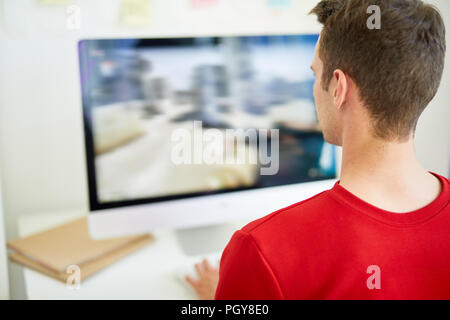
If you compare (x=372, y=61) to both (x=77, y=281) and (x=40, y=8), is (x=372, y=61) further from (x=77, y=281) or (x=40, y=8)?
(x=40, y=8)

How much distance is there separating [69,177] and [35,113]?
0.23 m

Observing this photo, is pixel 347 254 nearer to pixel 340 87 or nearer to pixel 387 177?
pixel 387 177

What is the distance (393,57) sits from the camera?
658mm

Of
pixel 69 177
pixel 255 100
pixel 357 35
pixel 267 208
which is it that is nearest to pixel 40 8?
pixel 69 177

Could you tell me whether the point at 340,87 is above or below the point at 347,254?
above

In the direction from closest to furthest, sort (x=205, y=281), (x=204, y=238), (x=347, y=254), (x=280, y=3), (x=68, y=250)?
(x=347, y=254), (x=205, y=281), (x=68, y=250), (x=204, y=238), (x=280, y=3)

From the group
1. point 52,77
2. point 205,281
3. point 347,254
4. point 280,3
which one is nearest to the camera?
point 347,254

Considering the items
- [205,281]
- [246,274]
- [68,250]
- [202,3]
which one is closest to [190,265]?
[205,281]

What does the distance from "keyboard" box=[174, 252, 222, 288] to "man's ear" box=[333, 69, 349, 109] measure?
0.58 meters

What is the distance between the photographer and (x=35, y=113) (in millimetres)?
1431

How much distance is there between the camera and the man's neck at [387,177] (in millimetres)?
659

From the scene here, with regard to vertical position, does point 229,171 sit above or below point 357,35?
below

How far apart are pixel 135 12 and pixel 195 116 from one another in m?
0.52

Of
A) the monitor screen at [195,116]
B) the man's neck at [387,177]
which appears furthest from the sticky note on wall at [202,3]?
the man's neck at [387,177]
